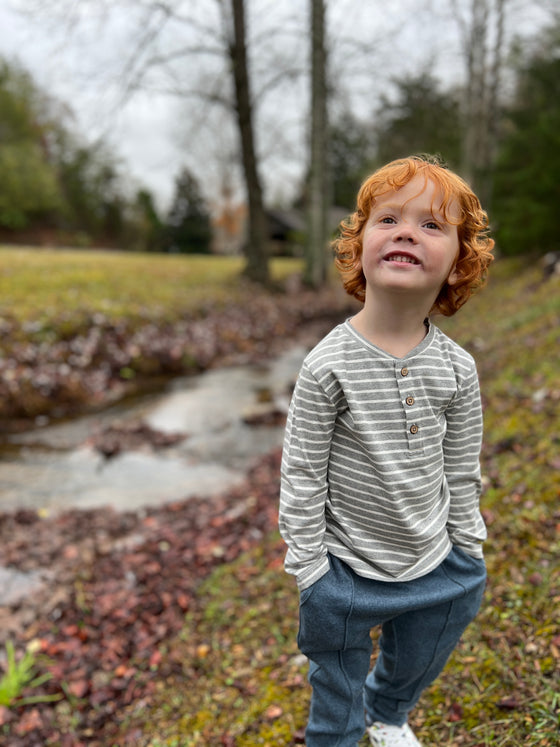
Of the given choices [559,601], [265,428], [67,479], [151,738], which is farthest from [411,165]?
[265,428]

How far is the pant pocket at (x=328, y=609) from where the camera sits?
153 centimetres

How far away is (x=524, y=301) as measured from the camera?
372 inches

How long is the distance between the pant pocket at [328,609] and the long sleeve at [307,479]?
0.04m

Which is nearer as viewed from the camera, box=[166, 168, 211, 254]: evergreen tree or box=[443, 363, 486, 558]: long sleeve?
box=[443, 363, 486, 558]: long sleeve

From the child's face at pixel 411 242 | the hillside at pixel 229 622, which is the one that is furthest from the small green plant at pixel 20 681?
the child's face at pixel 411 242

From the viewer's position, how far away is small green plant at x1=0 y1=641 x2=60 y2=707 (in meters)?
2.83

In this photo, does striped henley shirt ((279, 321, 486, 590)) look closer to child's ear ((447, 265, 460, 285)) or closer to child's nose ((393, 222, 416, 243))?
child's ear ((447, 265, 460, 285))

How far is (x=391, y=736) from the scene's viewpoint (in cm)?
203

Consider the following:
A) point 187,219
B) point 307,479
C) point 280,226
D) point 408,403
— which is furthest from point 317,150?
point 187,219

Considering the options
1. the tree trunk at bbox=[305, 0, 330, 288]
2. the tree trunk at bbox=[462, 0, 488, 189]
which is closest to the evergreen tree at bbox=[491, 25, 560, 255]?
the tree trunk at bbox=[462, 0, 488, 189]

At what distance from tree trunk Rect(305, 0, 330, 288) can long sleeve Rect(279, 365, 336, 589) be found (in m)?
14.0

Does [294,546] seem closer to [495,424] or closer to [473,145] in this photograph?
[495,424]

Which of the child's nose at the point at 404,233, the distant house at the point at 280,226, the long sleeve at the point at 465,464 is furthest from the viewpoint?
the distant house at the point at 280,226

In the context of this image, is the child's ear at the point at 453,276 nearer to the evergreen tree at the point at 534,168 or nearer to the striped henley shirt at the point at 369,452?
the striped henley shirt at the point at 369,452
